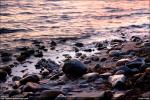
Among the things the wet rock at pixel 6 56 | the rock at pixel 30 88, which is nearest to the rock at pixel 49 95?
the rock at pixel 30 88

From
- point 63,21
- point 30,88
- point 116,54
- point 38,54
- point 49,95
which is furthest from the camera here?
point 63,21

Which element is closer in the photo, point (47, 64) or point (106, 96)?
point (106, 96)

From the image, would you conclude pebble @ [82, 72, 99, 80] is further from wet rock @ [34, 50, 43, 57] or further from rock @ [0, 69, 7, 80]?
wet rock @ [34, 50, 43, 57]

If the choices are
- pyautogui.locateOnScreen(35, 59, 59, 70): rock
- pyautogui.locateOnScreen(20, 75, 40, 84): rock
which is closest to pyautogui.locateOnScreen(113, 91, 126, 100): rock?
pyautogui.locateOnScreen(20, 75, 40, 84): rock

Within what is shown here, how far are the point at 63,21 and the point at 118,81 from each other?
1350 centimetres

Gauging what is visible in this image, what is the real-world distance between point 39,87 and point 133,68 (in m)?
2.45

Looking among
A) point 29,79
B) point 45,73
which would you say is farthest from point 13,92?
point 45,73

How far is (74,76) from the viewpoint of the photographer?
9.45m

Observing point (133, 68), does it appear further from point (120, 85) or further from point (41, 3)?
point (41, 3)

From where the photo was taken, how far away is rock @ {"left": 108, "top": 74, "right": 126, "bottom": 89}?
7993 millimetres

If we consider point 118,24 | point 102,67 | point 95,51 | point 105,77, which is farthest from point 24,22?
point 105,77

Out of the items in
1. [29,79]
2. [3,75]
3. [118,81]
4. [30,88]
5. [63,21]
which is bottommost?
[118,81]

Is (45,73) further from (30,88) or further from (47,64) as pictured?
(30,88)

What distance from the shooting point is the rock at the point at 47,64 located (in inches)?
443
